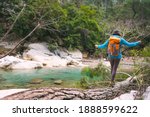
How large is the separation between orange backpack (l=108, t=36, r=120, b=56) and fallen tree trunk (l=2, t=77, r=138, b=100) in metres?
0.70

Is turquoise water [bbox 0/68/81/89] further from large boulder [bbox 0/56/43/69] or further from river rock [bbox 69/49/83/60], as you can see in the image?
river rock [bbox 69/49/83/60]

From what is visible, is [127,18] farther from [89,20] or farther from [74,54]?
[74,54]

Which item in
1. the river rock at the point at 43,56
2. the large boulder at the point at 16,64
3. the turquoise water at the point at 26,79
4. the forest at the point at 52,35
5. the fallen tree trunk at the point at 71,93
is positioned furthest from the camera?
the river rock at the point at 43,56

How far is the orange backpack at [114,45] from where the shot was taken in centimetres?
652

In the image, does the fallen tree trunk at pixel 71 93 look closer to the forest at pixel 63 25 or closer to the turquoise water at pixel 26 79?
the turquoise water at pixel 26 79

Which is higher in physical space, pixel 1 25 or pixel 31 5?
pixel 31 5

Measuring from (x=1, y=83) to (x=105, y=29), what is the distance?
14.0 metres

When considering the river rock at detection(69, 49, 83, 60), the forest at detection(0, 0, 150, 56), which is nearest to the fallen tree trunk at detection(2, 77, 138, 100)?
the forest at detection(0, 0, 150, 56)

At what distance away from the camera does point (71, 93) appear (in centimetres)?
552

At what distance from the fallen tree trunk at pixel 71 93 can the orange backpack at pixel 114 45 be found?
2.29 ft

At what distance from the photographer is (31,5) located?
63.4 feet

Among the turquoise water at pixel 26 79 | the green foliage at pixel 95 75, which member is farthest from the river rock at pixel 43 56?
the green foliage at pixel 95 75

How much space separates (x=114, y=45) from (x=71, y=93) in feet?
5.28

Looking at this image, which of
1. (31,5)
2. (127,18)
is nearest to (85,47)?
(31,5)
